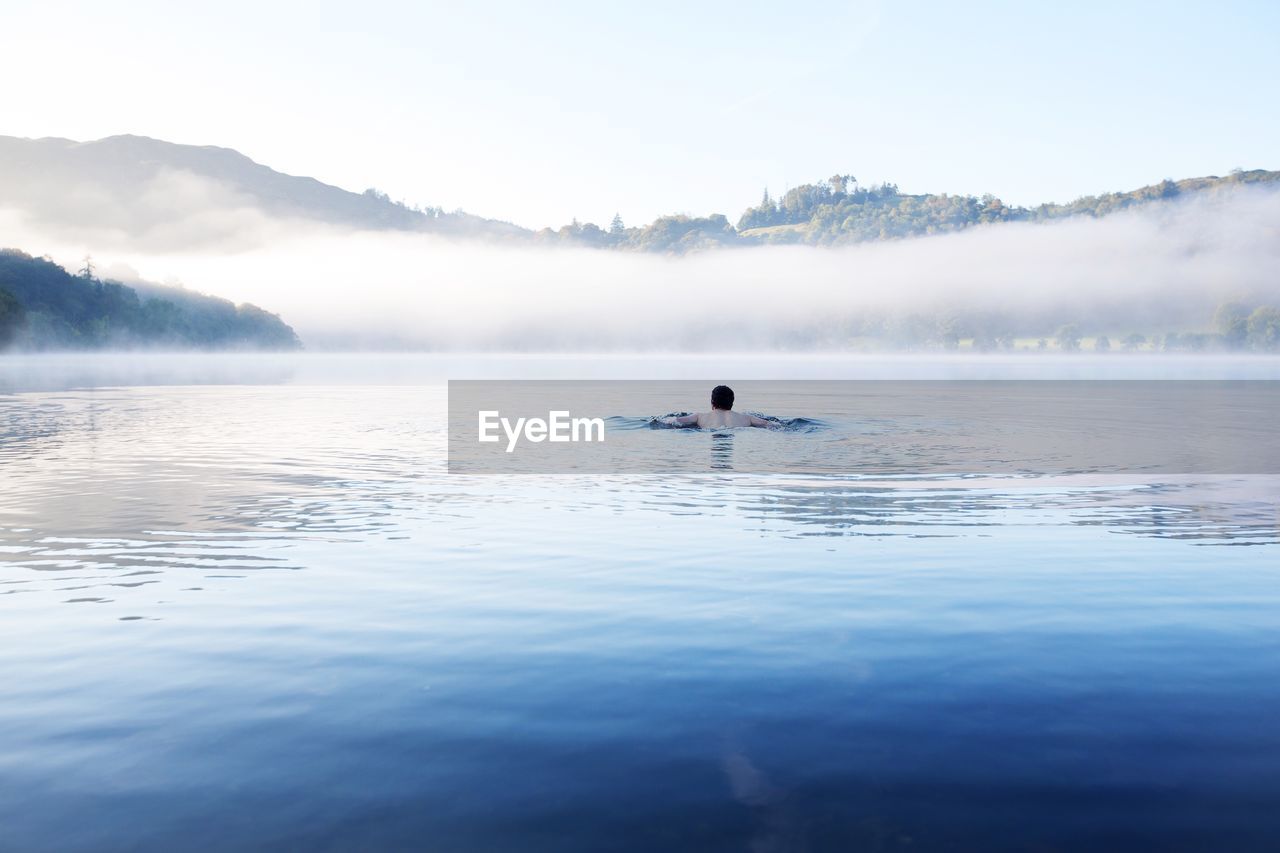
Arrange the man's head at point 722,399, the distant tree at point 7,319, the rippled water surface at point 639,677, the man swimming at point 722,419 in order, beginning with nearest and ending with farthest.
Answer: the rippled water surface at point 639,677 < the man swimming at point 722,419 < the man's head at point 722,399 < the distant tree at point 7,319

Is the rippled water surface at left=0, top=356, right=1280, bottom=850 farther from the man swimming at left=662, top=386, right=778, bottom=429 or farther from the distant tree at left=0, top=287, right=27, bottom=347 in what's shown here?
the distant tree at left=0, top=287, right=27, bottom=347

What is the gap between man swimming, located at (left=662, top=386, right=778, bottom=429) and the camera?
4122 cm

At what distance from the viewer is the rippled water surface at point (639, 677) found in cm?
735

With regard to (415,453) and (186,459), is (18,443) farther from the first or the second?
(415,453)

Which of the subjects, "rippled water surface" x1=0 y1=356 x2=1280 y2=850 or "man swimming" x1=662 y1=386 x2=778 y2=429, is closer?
"rippled water surface" x1=0 y1=356 x2=1280 y2=850

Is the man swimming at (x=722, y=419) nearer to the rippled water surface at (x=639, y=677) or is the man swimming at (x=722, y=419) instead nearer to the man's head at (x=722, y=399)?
the man's head at (x=722, y=399)

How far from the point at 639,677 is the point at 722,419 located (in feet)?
102

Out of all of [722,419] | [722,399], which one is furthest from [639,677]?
[722,399]

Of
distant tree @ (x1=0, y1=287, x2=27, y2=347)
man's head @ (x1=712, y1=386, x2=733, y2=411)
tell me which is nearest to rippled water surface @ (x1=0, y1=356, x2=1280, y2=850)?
man's head @ (x1=712, y1=386, x2=733, y2=411)

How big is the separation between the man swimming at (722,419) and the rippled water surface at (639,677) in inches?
760

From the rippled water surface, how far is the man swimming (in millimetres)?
19312

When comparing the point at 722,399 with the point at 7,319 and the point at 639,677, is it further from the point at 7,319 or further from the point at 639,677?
the point at 7,319

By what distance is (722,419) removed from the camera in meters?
41.2

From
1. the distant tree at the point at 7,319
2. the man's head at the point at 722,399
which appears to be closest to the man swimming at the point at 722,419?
the man's head at the point at 722,399
